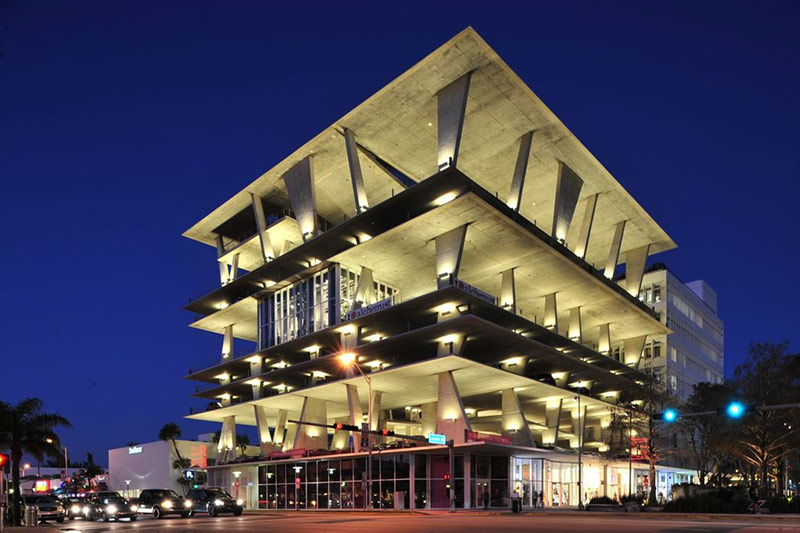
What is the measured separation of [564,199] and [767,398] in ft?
83.4

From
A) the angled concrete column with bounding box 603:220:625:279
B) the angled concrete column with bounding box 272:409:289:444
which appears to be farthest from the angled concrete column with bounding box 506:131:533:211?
the angled concrete column with bounding box 272:409:289:444

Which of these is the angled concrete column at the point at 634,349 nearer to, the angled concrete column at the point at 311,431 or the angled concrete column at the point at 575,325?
the angled concrete column at the point at 575,325

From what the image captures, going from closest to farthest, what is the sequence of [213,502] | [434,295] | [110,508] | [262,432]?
[110,508] → [213,502] → [434,295] → [262,432]

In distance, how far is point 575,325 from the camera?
82.0 meters

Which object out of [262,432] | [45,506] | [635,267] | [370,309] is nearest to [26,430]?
[45,506]

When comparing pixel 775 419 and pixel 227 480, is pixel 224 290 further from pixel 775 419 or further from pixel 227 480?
pixel 775 419

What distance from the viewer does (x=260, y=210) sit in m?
80.4

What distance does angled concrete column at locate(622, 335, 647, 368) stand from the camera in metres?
Answer: 95.6

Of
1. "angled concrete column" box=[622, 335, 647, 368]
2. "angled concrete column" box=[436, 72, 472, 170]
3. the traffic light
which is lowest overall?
the traffic light

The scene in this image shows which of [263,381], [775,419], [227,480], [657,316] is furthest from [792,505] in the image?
[227,480]

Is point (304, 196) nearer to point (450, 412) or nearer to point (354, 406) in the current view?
point (354, 406)

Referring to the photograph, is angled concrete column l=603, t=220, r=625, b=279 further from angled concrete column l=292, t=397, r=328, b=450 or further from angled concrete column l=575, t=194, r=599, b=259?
angled concrete column l=292, t=397, r=328, b=450

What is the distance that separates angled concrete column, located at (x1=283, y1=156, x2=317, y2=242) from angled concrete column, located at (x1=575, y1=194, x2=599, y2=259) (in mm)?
28019

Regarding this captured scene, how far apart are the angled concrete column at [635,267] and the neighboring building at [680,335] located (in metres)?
17.2
